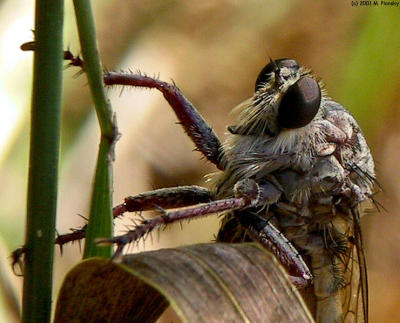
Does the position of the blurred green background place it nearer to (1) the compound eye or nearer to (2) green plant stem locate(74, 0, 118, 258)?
(1) the compound eye

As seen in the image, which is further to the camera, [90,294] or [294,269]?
[294,269]

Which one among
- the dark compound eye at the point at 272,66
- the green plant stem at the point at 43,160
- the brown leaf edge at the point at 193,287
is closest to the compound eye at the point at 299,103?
the dark compound eye at the point at 272,66

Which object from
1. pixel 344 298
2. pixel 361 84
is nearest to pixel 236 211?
pixel 344 298

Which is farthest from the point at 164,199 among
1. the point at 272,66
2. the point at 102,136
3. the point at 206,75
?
the point at 206,75

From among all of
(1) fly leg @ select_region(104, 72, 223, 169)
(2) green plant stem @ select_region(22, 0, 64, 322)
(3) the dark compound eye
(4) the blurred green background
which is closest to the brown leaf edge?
(2) green plant stem @ select_region(22, 0, 64, 322)

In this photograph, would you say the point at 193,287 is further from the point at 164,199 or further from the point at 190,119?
the point at 190,119

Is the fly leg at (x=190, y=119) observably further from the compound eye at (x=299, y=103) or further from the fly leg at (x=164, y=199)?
the compound eye at (x=299, y=103)

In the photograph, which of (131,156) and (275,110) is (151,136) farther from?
(275,110)
